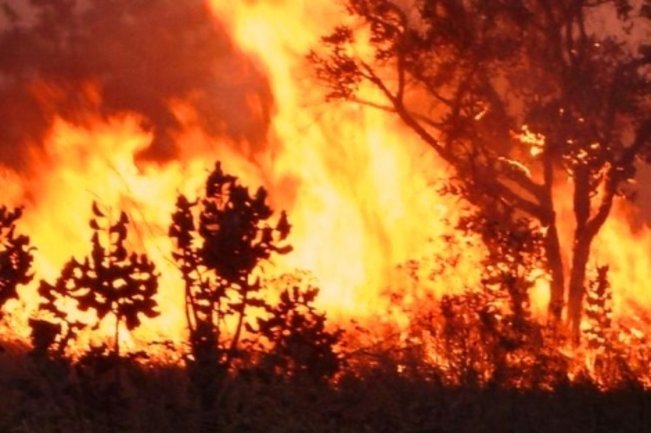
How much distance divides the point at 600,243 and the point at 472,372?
12.8m

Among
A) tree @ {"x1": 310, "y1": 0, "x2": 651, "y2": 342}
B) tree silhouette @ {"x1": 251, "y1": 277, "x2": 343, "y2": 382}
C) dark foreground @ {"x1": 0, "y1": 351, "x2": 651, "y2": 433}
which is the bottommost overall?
dark foreground @ {"x1": 0, "y1": 351, "x2": 651, "y2": 433}

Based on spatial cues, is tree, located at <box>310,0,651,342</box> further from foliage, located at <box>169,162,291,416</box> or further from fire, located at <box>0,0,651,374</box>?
foliage, located at <box>169,162,291,416</box>

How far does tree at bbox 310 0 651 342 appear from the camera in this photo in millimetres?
22766

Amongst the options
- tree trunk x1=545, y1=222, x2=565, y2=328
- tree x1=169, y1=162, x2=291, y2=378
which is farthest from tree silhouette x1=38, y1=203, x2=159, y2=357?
tree trunk x1=545, y1=222, x2=565, y2=328

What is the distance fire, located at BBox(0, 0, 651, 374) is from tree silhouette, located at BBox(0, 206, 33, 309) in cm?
421

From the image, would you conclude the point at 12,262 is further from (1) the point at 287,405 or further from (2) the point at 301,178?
(2) the point at 301,178

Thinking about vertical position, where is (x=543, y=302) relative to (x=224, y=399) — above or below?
above

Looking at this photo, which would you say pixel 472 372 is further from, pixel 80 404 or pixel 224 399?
pixel 80 404

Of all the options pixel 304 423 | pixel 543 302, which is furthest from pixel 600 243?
pixel 304 423

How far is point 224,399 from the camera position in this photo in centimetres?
1164

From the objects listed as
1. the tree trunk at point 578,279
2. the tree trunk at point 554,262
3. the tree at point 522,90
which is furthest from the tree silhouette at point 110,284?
the tree trunk at point 554,262

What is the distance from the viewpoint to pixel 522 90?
23.7 metres

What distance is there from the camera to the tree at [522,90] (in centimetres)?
2277

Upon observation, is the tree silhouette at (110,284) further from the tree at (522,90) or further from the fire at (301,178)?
the tree at (522,90)
